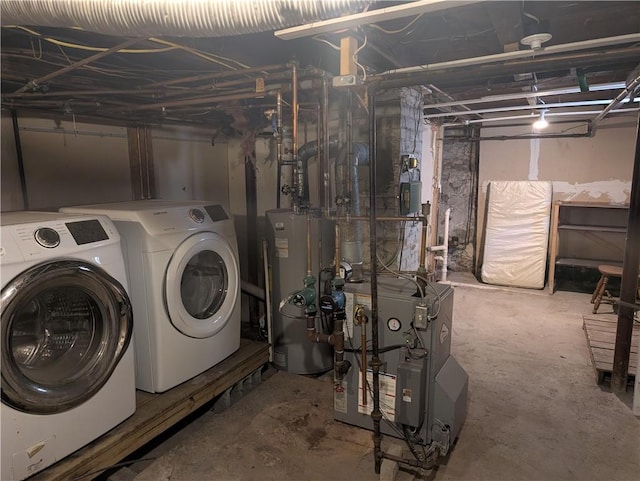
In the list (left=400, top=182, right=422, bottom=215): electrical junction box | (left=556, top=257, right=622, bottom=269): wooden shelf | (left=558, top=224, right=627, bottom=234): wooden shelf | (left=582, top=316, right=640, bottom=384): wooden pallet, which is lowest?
(left=582, top=316, right=640, bottom=384): wooden pallet

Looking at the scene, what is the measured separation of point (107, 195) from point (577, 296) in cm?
508

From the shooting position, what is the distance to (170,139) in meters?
3.74

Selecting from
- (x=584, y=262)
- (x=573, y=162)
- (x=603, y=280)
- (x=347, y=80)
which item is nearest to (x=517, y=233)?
(x=584, y=262)

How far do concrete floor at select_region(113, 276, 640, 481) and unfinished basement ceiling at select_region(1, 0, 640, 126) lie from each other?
73.8 inches

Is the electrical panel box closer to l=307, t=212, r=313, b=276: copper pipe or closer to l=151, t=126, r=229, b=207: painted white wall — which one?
l=307, t=212, r=313, b=276: copper pipe

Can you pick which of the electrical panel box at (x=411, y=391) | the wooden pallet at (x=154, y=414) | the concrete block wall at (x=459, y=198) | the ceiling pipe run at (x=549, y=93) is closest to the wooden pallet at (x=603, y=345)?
the electrical panel box at (x=411, y=391)

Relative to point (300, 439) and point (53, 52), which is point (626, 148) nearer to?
point (300, 439)

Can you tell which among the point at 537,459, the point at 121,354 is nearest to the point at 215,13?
the point at 121,354

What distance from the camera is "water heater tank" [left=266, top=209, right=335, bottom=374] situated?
112 inches

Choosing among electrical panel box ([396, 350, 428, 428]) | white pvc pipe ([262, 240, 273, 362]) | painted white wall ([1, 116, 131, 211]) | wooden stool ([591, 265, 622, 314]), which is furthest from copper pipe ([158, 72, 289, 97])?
wooden stool ([591, 265, 622, 314])

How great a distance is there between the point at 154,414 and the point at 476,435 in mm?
1730

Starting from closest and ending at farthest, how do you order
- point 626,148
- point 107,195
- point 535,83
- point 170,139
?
point 535,83 < point 107,195 < point 170,139 < point 626,148

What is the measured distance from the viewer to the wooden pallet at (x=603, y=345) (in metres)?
2.89

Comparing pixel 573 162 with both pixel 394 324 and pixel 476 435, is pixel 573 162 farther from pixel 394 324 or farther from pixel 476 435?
pixel 394 324
